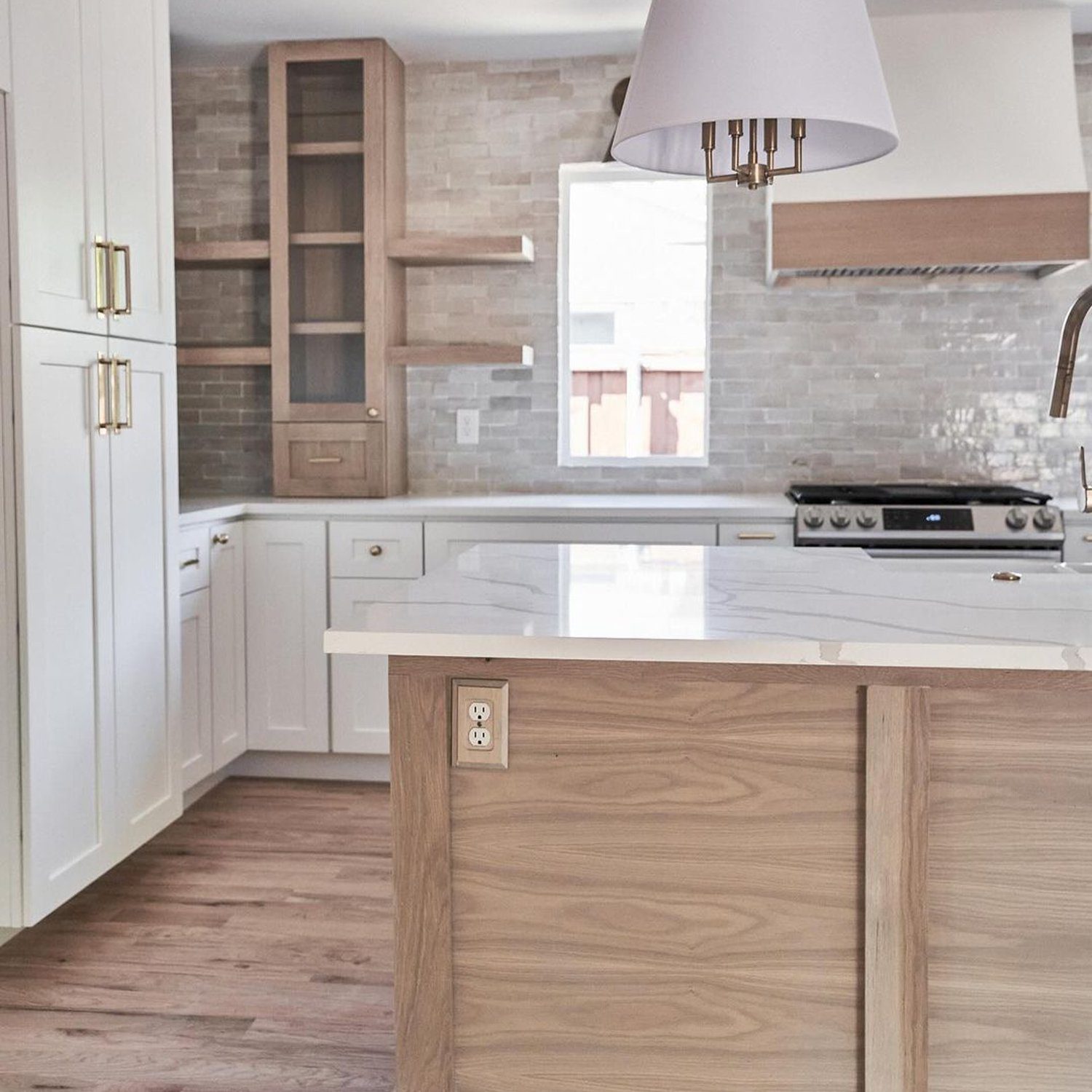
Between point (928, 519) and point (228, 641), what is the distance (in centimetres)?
233

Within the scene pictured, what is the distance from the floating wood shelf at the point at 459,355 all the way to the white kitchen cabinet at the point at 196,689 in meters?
1.15

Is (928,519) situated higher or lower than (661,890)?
higher

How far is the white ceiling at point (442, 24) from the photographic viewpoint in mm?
4012

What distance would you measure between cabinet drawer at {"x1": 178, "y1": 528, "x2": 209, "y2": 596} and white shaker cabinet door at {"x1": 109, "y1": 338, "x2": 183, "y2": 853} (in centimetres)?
27

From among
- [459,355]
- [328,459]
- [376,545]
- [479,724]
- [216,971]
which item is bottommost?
[216,971]

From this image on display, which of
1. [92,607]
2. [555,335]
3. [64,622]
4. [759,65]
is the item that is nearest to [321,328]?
[555,335]

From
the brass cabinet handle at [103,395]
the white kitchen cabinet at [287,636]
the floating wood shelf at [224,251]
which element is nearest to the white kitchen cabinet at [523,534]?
the white kitchen cabinet at [287,636]

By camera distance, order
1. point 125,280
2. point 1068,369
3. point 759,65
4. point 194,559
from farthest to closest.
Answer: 1. point 194,559
2. point 125,280
3. point 1068,369
4. point 759,65

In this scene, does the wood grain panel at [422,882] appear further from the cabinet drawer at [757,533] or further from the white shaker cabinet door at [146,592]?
the cabinet drawer at [757,533]

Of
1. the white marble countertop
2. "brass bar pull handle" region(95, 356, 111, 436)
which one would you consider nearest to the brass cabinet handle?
"brass bar pull handle" region(95, 356, 111, 436)

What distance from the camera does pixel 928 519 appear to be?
13.0ft

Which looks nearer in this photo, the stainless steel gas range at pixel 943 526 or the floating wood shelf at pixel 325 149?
the stainless steel gas range at pixel 943 526

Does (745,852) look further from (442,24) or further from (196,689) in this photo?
(442,24)

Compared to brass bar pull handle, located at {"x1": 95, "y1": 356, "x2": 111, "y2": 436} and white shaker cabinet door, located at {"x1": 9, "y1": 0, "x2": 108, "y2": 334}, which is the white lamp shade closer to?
white shaker cabinet door, located at {"x1": 9, "y1": 0, "x2": 108, "y2": 334}
